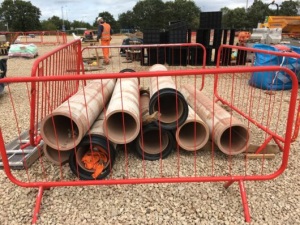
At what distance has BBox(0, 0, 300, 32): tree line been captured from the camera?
67.4 metres

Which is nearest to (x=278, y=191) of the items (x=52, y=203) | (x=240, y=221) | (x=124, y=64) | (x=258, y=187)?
(x=258, y=187)

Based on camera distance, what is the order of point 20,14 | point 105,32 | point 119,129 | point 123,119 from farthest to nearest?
point 20,14
point 105,32
point 119,129
point 123,119

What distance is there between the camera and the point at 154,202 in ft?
9.91

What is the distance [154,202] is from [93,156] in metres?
1.03

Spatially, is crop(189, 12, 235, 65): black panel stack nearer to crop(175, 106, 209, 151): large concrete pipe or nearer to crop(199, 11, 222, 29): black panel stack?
crop(199, 11, 222, 29): black panel stack

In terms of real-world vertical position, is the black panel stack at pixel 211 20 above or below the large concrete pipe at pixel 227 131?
above

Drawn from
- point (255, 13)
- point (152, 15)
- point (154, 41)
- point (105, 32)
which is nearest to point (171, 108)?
point (154, 41)

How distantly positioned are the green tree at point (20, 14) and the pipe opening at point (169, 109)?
261 ft

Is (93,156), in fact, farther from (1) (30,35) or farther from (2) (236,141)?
(1) (30,35)

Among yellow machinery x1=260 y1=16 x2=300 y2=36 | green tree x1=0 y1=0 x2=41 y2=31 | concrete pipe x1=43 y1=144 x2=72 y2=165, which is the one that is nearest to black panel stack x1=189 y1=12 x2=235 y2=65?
yellow machinery x1=260 y1=16 x2=300 y2=36

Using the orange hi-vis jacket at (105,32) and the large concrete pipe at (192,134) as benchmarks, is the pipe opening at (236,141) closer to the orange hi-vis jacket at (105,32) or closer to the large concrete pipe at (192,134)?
the large concrete pipe at (192,134)

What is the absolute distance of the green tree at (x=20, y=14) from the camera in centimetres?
7394

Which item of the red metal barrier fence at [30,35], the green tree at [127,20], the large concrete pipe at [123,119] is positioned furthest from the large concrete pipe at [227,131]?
the green tree at [127,20]

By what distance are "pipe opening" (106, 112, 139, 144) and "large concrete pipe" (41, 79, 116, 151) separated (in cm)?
26
